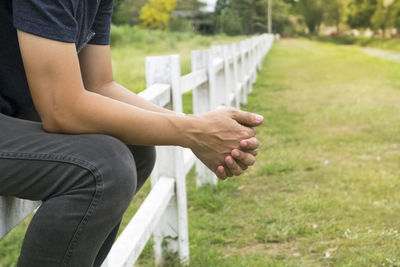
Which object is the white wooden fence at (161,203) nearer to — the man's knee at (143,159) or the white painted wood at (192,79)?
the white painted wood at (192,79)

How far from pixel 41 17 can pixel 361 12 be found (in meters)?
46.0

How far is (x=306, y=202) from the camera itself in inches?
144

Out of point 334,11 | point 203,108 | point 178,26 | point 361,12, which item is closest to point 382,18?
point 361,12

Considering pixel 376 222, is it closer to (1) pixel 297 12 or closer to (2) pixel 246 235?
(2) pixel 246 235

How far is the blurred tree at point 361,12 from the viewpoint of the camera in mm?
42625

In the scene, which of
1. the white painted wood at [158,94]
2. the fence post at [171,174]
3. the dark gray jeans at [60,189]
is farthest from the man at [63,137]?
the fence post at [171,174]

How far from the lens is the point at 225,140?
4.81 feet

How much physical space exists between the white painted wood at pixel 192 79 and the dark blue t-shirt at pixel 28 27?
55.7 inches

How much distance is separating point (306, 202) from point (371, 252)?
2.88ft

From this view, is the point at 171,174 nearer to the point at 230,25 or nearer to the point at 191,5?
the point at 230,25

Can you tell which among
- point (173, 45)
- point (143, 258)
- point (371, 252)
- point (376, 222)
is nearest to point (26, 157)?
point (143, 258)

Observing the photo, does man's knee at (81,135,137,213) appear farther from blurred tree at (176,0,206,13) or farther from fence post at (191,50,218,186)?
blurred tree at (176,0,206,13)

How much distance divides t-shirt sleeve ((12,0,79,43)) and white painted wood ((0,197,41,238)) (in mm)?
399

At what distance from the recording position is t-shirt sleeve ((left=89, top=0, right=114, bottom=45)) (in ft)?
5.47
